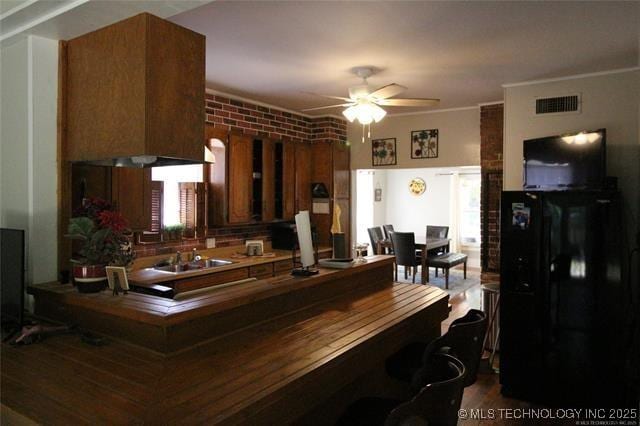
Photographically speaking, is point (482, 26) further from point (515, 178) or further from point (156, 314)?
point (156, 314)

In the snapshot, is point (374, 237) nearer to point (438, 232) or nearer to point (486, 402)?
point (438, 232)

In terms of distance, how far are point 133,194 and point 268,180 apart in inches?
78.7

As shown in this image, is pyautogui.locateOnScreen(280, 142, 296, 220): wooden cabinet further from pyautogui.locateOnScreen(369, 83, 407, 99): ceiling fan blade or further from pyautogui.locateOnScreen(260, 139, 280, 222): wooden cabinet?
pyautogui.locateOnScreen(369, 83, 407, 99): ceiling fan blade

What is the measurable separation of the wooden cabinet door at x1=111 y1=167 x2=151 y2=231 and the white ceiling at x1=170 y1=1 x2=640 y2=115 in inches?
41.0

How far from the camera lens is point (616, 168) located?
3707mm

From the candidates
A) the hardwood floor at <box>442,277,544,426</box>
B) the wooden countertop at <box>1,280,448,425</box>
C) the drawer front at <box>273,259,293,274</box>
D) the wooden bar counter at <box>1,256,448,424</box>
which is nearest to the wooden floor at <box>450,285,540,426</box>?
the hardwood floor at <box>442,277,544,426</box>

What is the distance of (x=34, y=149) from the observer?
220cm

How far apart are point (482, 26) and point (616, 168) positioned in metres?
1.93

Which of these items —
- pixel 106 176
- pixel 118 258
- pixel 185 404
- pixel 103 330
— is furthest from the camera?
pixel 106 176

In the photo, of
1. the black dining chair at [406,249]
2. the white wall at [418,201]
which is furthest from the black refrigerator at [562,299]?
the white wall at [418,201]

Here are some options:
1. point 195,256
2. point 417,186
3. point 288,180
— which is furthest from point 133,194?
point 417,186

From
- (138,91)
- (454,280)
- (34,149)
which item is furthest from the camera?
(454,280)

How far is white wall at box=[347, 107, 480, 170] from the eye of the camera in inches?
206

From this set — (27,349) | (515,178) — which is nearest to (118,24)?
(27,349)
